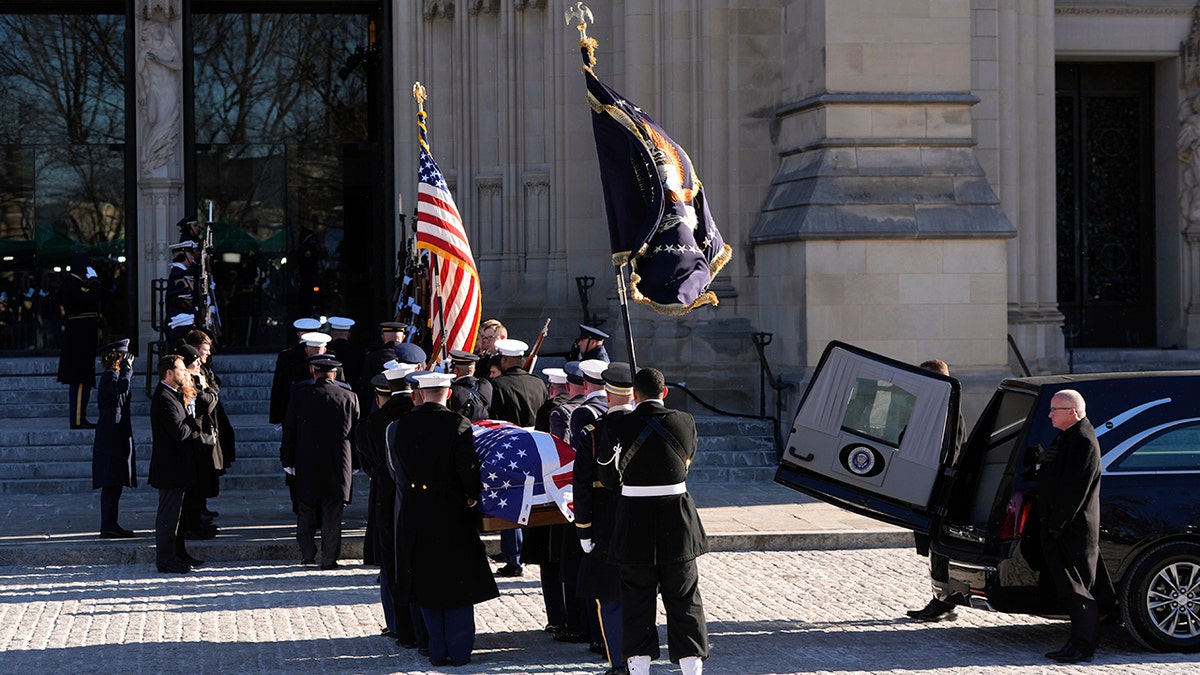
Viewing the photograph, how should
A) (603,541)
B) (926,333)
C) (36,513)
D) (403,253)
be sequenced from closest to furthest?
(603,541)
(36,513)
(926,333)
(403,253)

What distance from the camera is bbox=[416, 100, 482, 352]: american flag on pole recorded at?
14.3 meters

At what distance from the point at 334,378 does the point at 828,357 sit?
452 centimetres

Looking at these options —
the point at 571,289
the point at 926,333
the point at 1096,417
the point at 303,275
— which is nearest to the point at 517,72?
the point at 571,289

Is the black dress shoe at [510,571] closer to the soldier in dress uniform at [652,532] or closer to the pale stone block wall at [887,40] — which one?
the soldier in dress uniform at [652,532]

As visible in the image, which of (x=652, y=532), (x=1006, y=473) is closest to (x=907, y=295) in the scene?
(x=1006, y=473)

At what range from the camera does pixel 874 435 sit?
33.4 ft

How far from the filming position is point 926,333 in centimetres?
1680

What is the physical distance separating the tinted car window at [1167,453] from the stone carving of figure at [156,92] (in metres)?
16.7

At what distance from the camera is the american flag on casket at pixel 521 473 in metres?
9.50

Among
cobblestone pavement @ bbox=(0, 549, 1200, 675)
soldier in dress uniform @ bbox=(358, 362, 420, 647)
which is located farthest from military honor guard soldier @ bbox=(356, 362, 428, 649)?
cobblestone pavement @ bbox=(0, 549, 1200, 675)

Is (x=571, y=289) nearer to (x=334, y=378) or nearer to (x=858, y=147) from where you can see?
(x=858, y=147)

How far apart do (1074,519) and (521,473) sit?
121 inches

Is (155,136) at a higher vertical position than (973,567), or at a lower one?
higher

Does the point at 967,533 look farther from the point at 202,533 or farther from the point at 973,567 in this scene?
the point at 202,533
